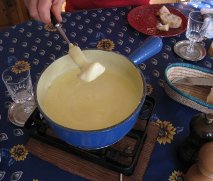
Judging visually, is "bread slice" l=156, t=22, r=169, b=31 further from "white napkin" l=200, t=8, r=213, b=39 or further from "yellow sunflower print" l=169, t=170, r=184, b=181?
"yellow sunflower print" l=169, t=170, r=184, b=181

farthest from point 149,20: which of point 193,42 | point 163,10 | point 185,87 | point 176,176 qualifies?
point 176,176

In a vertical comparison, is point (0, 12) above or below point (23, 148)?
below

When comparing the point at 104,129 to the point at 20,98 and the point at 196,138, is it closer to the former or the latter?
the point at 196,138

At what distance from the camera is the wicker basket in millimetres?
799

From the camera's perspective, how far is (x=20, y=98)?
0.83 m

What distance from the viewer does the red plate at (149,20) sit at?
1.08m

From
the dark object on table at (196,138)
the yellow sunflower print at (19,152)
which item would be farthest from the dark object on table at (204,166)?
the yellow sunflower print at (19,152)

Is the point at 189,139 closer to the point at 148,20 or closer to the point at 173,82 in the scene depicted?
the point at 173,82

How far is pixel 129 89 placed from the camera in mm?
703

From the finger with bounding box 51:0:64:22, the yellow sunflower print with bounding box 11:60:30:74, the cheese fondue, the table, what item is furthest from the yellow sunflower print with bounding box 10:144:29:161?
the finger with bounding box 51:0:64:22

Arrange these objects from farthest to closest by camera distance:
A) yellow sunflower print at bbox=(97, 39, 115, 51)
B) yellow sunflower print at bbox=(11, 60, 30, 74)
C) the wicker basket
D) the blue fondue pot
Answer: yellow sunflower print at bbox=(97, 39, 115, 51) → yellow sunflower print at bbox=(11, 60, 30, 74) → the wicker basket → the blue fondue pot


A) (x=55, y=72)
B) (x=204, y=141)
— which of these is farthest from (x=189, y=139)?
(x=55, y=72)

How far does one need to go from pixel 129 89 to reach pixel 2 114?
0.38 metres

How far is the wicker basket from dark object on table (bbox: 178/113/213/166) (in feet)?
0.47
